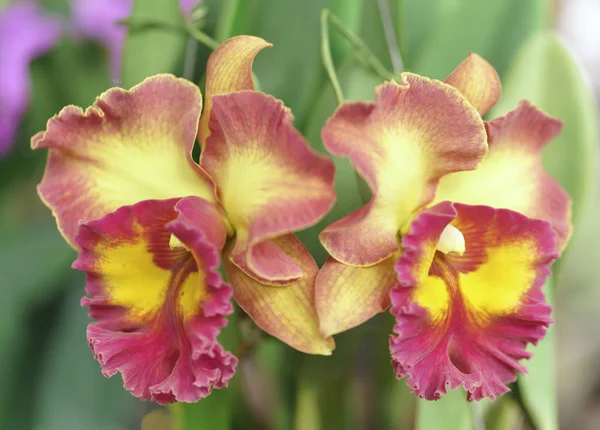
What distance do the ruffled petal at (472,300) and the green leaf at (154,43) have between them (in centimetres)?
29

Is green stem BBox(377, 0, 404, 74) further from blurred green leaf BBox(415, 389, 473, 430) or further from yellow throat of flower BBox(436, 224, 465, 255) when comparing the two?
blurred green leaf BBox(415, 389, 473, 430)

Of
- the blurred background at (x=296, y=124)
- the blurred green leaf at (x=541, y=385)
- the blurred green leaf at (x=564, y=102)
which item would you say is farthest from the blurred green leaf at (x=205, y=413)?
the blurred green leaf at (x=564, y=102)

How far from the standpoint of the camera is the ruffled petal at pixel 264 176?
345 millimetres

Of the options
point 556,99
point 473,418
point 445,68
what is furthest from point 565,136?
point 473,418

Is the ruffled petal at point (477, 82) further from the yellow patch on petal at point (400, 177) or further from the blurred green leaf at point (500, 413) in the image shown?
the blurred green leaf at point (500, 413)

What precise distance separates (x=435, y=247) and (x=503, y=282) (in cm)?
6

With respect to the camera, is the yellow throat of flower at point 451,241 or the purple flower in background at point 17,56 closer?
the yellow throat of flower at point 451,241

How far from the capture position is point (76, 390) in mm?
694

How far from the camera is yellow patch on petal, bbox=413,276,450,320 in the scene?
15.2 inches

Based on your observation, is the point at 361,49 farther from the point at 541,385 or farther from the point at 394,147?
the point at 541,385

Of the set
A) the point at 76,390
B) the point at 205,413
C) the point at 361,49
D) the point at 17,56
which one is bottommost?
the point at 76,390

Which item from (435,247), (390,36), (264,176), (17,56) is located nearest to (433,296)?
(435,247)

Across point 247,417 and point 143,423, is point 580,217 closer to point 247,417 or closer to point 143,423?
point 247,417

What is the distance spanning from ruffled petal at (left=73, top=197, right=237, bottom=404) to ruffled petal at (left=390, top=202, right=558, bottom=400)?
0.12m
